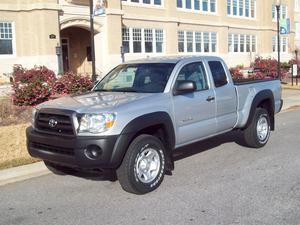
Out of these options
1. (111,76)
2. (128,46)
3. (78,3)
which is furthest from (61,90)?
(128,46)

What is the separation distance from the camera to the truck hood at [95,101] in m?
5.69

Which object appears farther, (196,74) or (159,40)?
(159,40)

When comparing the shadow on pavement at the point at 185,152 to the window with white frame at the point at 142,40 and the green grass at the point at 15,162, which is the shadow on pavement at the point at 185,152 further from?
the window with white frame at the point at 142,40

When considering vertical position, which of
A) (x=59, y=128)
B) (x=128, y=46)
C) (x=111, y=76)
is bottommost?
(x=59, y=128)

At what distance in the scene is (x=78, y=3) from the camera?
84.5 feet

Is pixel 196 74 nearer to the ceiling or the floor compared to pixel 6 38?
nearer to the floor

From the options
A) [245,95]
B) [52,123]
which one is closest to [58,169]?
[52,123]

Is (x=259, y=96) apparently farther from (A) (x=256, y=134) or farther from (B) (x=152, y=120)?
(B) (x=152, y=120)

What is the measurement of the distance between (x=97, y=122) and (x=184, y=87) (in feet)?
5.09

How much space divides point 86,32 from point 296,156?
23.9m

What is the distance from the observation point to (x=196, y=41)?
119ft

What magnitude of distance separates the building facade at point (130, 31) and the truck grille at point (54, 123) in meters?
18.6

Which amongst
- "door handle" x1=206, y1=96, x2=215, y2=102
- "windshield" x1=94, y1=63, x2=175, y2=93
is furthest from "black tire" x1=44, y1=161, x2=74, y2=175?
"door handle" x1=206, y1=96, x2=215, y2=102

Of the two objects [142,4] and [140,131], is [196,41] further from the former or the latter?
[140,131]
